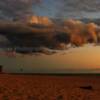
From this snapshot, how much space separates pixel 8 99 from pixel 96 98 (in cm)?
319

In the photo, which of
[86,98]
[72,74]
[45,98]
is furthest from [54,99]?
[72,74]

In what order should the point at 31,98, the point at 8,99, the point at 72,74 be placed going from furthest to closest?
the point at 72,74
the point at 31,98
the point at 8,99

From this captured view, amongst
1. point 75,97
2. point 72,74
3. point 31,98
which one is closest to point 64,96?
point 75,97

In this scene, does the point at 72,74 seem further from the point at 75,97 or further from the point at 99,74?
the point at 75,97

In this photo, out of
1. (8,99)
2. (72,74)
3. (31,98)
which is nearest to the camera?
(8,99)

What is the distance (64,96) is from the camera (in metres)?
14.1

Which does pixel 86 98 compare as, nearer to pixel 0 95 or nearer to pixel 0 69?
pixel 0 95

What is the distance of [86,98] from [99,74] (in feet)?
79.0

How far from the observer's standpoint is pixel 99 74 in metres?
37.8

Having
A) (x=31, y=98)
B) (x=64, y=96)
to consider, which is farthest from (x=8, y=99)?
(x=64, y=96)

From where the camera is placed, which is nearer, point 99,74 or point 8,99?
point 8,99

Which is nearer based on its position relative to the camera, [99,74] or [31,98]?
[31,98]

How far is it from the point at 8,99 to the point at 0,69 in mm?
25453

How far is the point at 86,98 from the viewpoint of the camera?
13945 mm
